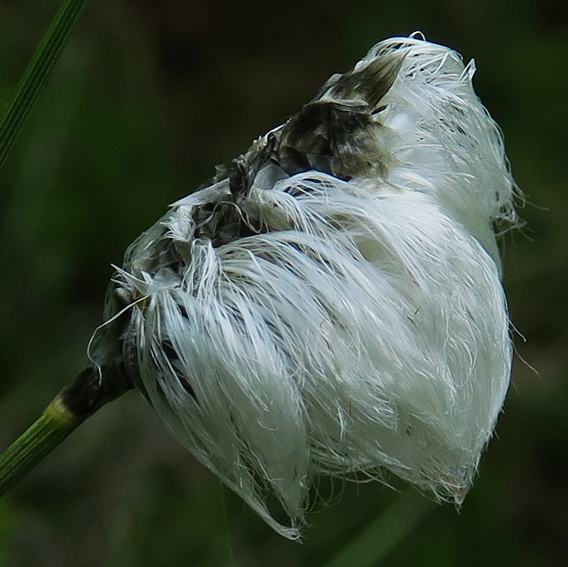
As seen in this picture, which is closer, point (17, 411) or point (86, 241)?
point (17, 411)

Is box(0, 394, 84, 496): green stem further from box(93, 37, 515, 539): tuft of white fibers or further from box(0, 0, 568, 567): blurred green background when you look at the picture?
box(0, 0, 568, 567): blurred green background

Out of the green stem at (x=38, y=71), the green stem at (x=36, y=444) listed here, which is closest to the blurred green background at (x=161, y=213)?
the green stem at (x=36, y=444)

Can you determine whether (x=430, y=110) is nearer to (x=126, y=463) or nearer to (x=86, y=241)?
(x=126, y=463)

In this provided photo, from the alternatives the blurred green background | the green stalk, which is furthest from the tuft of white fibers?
the blurred green background

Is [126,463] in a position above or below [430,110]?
below

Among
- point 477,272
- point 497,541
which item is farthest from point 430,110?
point 497,541

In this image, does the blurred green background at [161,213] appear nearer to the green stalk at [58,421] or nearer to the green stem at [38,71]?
the green stalk at [58,421]

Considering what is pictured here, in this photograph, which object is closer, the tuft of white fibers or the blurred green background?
the tuft of white fibers
